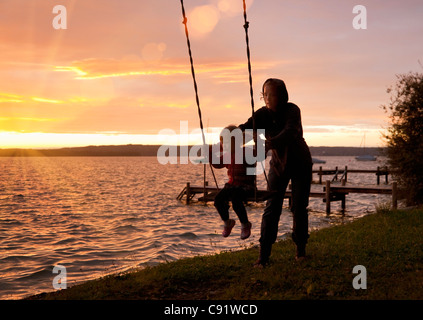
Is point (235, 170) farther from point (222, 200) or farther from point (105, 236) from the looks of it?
point (105, 236)

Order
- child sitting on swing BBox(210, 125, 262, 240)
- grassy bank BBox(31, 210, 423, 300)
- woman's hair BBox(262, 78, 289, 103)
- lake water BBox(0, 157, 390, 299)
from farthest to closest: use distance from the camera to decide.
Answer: lake water BBox(0, 157, 390, 299)
woman's hair BBox(262, 78, 289, 103)
child sitting on swing BBox(210, 125, 262, 240)
grassy bank BBox(31, 210, 423, 300)

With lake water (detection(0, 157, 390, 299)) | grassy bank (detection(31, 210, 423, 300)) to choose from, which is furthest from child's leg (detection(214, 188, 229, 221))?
lake water (detection(0, 157, 390, 299))

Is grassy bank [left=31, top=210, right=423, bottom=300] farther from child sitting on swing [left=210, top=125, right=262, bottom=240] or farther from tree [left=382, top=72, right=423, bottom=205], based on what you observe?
tree [left=382, top=72, right=423, bottom=205]

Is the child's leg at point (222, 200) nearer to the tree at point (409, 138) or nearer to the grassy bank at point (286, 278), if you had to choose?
the grassy bank at point (286, 278)

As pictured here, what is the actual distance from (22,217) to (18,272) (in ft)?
56.3

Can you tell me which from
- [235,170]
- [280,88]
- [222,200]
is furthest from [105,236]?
[280,88]

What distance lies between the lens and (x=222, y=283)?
289 inches

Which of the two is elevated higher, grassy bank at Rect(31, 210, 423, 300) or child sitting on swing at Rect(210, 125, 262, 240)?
child sitting on swing at Rect(210, 125, 262, 240)

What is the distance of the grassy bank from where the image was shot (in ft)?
20.8

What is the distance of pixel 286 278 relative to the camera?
6867 millimetres

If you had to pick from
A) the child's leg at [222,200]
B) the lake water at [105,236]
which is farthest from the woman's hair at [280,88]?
the lake water at [105,236]
